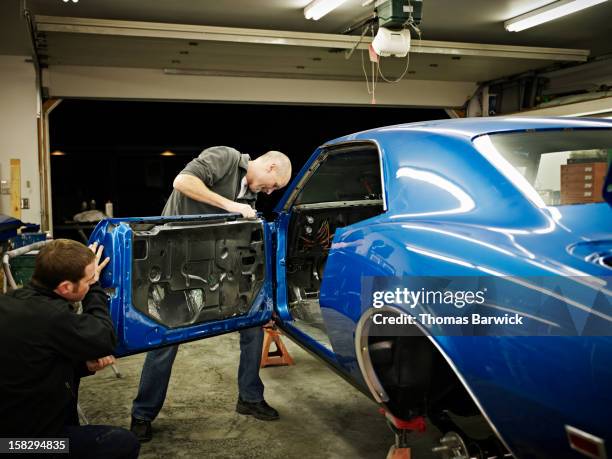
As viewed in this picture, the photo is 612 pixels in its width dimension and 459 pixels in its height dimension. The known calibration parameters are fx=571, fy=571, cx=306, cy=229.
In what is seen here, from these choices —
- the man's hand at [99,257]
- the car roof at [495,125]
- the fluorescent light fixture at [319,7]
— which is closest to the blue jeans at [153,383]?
the man's hand at [99,257]

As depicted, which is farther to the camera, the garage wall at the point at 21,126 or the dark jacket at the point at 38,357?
the garage wall at the point at 21,126

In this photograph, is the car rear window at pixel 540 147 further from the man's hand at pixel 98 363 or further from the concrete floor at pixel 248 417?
the man's hand at pixel 98 363

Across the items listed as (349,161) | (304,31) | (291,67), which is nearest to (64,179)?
(291,67)

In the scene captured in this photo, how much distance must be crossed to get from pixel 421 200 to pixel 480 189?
0.25m

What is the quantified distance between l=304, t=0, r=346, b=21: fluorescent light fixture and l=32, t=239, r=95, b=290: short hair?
16.4 feet

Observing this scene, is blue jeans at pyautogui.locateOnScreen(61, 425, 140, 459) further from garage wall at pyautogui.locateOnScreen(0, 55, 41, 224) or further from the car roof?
garage wall at pyautogui.locateOnScreen(0, 55, 41, 224)

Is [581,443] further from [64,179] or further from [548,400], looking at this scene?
[64,179]

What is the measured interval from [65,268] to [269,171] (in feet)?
4.86

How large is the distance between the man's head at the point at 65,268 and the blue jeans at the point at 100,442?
1.66 feet

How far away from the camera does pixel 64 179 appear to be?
12750 mm

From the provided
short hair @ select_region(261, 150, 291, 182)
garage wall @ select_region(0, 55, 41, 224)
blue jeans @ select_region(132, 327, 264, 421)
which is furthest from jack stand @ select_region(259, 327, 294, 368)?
garage wall @ select_region(0, 55, 41, 224)

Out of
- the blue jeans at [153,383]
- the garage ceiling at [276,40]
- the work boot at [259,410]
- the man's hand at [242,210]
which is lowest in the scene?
the work boot at [259,410]

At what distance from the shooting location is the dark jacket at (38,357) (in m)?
1.92

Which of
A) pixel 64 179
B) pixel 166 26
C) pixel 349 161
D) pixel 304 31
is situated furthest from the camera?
pixel 64 179
